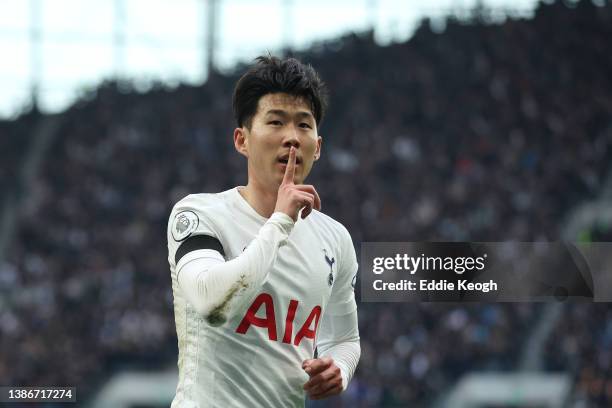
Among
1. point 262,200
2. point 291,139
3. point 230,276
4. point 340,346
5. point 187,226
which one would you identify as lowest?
point 340,346

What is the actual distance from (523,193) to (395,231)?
90.2 inches

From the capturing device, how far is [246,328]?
2906 millimetres

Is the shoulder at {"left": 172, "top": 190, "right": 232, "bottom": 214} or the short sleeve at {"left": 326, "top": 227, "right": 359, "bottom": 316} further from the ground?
the shoulder at {"left": 172, "top": 190, "right": 232, "bottom": 214}

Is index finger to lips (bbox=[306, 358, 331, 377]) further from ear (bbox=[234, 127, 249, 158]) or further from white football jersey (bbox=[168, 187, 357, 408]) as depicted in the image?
ear (bbox=[234, 127, 249, 158])

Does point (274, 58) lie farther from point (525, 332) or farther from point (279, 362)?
point (525, 332)

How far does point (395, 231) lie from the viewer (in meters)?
17.8

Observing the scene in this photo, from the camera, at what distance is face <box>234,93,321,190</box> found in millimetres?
2953

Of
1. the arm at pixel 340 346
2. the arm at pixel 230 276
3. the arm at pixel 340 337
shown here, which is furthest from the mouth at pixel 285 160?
the arm at pixel 340 337

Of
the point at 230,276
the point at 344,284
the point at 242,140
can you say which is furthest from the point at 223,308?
the point at 344,284

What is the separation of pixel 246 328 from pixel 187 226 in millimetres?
332

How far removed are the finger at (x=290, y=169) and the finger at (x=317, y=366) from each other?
0.50 m

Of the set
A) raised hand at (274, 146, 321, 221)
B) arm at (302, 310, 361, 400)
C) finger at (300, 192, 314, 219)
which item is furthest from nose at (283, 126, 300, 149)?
arm at (302, 310, 361, 400)

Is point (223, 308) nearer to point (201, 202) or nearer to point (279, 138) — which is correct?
point (201, 202)

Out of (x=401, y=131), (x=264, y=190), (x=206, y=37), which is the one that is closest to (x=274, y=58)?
(x=264, y=190)
